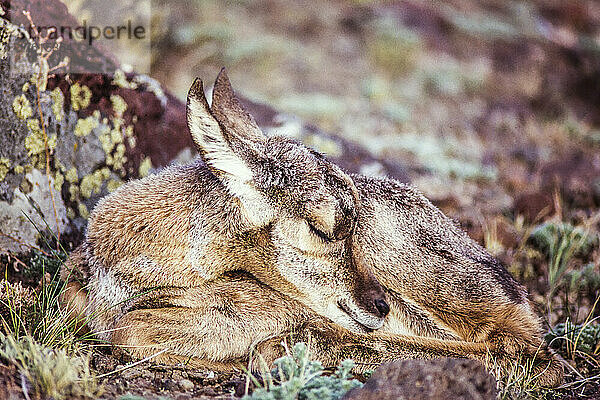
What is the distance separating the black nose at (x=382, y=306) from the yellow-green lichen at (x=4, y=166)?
3.50 metres

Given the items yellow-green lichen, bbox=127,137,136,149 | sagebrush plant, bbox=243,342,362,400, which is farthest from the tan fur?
yellow-green lichen, bbox=127,137,136,149

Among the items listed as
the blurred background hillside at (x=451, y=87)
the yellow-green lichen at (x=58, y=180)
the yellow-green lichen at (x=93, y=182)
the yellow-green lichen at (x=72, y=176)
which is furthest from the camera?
the blurred background hillside at (x=451, y=87)

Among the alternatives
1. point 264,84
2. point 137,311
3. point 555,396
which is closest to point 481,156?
point 264,84

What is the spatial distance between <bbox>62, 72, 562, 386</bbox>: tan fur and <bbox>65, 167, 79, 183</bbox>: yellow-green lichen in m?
0.95

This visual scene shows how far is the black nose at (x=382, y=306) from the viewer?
15.7 ft

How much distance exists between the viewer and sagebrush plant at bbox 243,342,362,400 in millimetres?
3978

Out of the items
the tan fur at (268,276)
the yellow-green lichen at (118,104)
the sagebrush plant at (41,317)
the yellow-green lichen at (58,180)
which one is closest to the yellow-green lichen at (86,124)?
the yellow-green lichen at (118,104)

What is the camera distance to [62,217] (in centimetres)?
598

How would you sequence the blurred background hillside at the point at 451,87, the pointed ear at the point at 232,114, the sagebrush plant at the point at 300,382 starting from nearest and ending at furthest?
the sagebrush plant at the point at 300,382, the pointed ear at the point at 232,114, the blurred background hillside at the point at 451,87

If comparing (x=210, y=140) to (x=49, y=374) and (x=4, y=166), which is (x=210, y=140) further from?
(x=4, y=166)

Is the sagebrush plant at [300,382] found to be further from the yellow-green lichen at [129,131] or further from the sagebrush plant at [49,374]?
the yellow-green lichen at [129,131]

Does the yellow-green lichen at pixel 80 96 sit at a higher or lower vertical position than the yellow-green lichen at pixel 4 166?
higher

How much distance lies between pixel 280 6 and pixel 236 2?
156cm

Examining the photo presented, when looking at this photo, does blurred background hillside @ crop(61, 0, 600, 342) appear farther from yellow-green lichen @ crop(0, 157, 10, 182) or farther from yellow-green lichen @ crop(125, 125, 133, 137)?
yellow-green lichen @ crop(0, 157, 10, 182)
